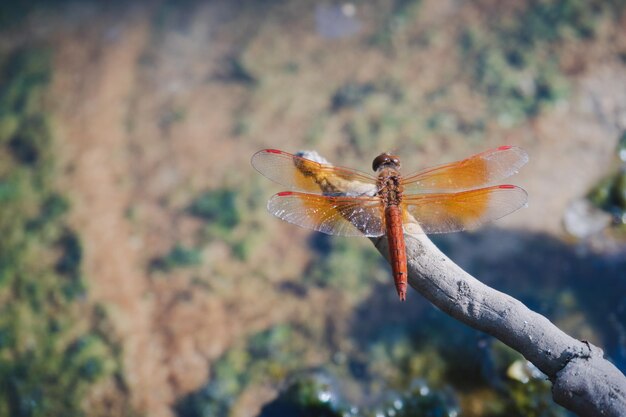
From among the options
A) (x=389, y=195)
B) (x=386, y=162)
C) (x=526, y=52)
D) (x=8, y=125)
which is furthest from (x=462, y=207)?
(x=8, y=125)

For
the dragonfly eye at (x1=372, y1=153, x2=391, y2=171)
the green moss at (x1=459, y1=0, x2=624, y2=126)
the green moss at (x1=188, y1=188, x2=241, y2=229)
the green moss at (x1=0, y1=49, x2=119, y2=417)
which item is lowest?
the green moss at (x1=0, y1=49, x2=119, y2=417)

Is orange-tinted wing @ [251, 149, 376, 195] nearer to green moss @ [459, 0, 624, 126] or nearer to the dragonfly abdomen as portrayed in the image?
the dragonfly abdomen

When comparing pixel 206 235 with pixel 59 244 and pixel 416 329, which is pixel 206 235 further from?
pixel 416 329

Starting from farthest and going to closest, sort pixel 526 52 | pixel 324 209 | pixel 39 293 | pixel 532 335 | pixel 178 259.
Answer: pixel 526 52 < pixel 178 259 < pixel 39 293 < pixel 324 209 < pixel 532 335

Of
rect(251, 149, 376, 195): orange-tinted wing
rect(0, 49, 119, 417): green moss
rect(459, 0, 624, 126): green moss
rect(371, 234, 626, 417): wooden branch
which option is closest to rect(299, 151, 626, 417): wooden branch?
rect(371, 234, 626, 417): wooden branch

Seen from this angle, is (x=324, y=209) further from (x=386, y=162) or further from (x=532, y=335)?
(x=532, y=335)

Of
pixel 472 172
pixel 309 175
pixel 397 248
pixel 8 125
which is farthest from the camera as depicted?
pixel 8 125

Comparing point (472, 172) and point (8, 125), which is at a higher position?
point (8, 125)

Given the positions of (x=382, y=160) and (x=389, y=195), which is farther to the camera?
(x=382, y=160)
